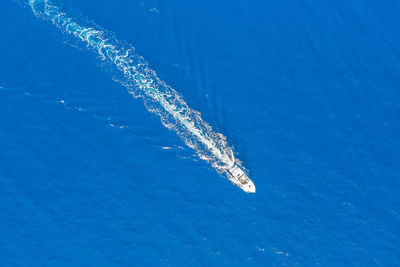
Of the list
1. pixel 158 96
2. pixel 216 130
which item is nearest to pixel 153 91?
pixel 158 96

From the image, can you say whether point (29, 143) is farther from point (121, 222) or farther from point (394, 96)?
point (394, 96)

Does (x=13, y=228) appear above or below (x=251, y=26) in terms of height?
below

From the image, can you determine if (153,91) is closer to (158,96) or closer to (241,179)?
(158,96)

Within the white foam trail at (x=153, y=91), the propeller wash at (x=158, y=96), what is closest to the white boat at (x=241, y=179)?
the propeller wash at (x=158, y=96)

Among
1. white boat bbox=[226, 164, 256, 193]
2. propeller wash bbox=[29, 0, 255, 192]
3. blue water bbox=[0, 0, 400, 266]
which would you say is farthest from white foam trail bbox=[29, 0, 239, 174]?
blue water bbox=[0, 0, 400, 266]

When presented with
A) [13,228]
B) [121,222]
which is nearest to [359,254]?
[121,222]

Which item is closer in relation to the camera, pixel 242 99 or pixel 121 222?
pixel 121 222
